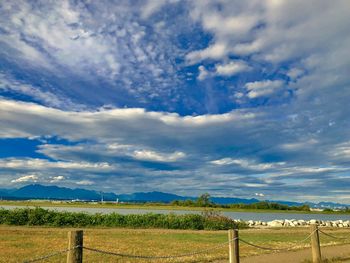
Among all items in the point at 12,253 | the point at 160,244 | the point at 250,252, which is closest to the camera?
the point at 12,253

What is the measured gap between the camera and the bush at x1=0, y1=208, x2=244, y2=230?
108 ft

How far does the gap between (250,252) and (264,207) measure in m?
87.7

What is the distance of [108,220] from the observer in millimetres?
34406

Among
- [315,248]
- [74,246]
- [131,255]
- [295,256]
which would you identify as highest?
[74,246]

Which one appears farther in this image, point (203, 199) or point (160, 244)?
point (203, 199)

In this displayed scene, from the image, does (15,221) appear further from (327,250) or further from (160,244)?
(327,250)

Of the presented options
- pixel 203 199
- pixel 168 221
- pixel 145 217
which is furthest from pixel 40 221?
pixel 203 199

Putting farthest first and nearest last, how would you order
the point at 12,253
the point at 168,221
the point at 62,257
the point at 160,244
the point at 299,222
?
1. the point at 299,222
2. the point at 168,221
3. the point at 160,244
4. the point at 12,253
5. the point at 62,257

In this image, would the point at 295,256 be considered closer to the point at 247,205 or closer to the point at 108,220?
the point at 108,220

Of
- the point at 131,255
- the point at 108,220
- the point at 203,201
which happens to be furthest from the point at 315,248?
the point at 203,201

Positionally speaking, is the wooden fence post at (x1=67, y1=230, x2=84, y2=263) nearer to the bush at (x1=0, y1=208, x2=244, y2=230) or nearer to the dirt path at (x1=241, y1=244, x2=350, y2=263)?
the dirt path at (x1=241, y1=244, x2=350, y2=263)

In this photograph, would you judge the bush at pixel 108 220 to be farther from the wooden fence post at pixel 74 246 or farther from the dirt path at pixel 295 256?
the wooden fence post at pixel 74 246

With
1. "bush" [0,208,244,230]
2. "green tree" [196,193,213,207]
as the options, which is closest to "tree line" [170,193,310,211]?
"green tree" [196,193,213,207]

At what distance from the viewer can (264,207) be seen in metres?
101
